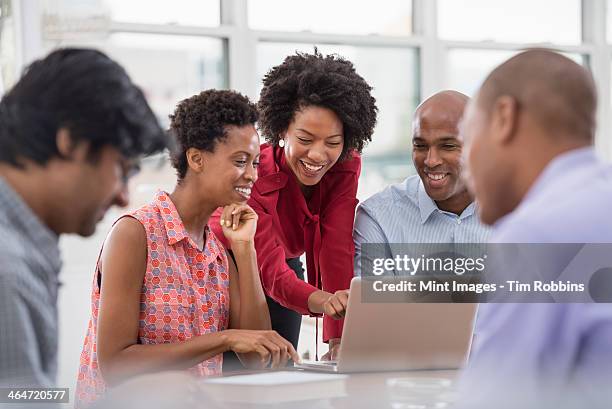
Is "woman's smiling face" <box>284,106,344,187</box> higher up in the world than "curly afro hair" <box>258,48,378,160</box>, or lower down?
lower down

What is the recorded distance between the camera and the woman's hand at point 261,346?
1754 millimetres

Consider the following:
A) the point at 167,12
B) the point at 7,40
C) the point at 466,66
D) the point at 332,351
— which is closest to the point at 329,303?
the point at 332,351

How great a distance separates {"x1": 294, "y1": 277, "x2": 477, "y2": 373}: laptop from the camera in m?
1.60

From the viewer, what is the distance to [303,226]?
92.6 inches

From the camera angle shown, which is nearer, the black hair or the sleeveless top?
the black hair

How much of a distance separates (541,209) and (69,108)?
0.55 metres

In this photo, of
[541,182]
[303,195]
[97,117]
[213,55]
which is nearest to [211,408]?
[97,117]

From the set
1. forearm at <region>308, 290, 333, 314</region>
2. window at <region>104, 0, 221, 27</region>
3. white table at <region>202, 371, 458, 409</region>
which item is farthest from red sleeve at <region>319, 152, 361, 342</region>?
window at <region>104, 0, 221, 27</region>

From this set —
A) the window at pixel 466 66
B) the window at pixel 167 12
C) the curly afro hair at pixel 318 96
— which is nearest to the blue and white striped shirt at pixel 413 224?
the curly afro hair at pixel 318 96

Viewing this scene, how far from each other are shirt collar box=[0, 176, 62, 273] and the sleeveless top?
75 cm

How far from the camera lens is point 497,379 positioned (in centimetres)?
96

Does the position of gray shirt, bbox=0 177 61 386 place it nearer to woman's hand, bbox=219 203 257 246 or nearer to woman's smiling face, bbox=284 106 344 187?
woman's hand, bbox=219 203 257 246

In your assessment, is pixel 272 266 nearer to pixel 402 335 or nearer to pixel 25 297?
pixel 402 335

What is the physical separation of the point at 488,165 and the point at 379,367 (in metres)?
0.69
